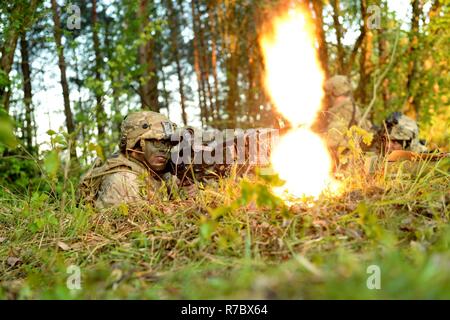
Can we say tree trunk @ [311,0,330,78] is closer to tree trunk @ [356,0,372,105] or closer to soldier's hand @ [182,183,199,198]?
tree trunk @ [356,0,372,105]

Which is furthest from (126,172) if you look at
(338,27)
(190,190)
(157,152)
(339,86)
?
(338,27)

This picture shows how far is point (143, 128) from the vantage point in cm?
453

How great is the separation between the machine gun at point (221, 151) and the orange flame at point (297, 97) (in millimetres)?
140

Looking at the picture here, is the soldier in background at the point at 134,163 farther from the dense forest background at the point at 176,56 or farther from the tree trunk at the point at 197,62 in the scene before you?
the tree trunk at the point at 197,62

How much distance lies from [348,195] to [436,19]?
23.7ft

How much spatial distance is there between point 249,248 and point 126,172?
2.21 m

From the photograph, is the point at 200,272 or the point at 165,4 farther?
the point at 165,4

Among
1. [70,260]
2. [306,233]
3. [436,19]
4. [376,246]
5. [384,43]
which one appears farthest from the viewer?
[384,43]

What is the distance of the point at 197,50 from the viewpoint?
18312 millimetres

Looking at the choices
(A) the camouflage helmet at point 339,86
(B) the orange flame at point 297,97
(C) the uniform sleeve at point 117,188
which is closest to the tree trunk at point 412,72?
(B) the orange flame at point 297,97

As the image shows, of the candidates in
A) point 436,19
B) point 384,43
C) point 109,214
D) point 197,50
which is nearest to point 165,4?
point 197,50

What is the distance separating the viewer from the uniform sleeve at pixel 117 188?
407 centimetres

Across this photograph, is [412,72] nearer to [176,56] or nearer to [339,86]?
[339,86]
